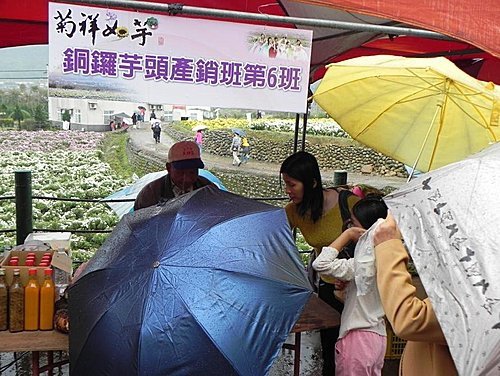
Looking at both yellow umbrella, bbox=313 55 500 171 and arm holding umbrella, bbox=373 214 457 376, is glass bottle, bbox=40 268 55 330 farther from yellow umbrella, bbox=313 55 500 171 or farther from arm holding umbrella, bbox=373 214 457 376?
yellow umbrella, bbox=313 55 500 171

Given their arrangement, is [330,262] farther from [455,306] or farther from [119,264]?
[455,306]

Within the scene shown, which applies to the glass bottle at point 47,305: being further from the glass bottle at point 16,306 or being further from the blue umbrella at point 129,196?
the blue umbrella at point 129,196

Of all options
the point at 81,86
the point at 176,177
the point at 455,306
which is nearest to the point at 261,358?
the point at 455,306

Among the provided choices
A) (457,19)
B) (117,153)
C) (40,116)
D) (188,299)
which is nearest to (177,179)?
(188,299)

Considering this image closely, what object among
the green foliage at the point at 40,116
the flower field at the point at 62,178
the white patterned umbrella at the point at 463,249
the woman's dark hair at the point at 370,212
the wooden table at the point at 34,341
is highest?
the white patterned umbrella at the point at 463,249

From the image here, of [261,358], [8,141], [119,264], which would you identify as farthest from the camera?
[8,141]

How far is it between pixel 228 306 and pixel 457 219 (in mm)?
938

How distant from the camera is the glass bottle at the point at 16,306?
2.49 m

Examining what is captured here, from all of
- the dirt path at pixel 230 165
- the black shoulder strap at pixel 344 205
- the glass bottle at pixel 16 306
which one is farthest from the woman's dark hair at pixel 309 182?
the dirt path at pixel 230 165

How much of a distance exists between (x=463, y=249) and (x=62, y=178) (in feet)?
26.0

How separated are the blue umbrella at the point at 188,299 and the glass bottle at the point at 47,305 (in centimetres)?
39

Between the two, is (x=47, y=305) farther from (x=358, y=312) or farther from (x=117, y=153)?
(x=117, y=153)

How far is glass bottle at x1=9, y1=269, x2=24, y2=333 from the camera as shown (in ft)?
8.18

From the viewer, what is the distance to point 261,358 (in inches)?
76.8
